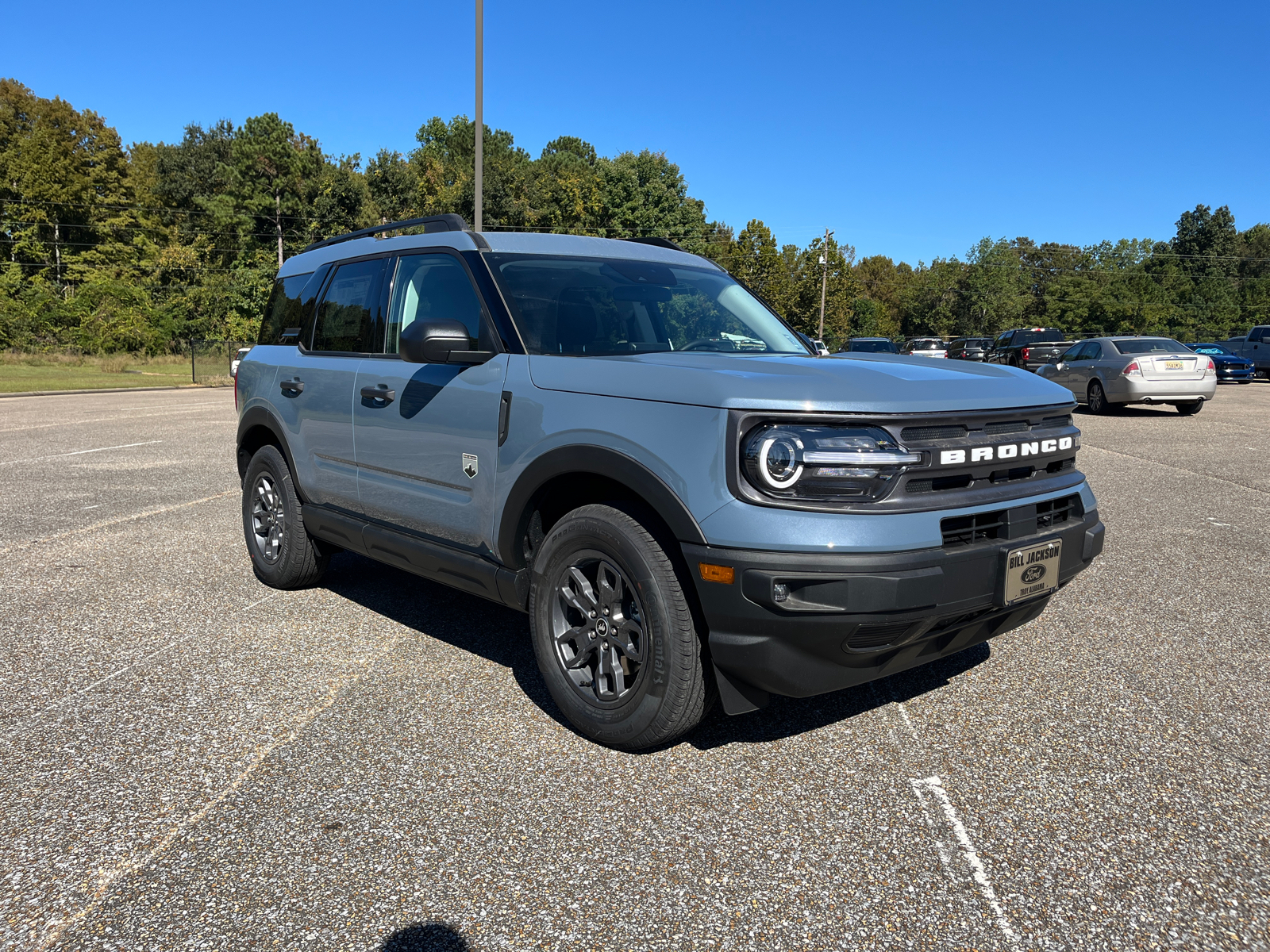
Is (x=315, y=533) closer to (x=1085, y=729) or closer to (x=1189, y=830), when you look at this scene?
(x=1085, y=729)

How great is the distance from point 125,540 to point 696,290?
5050 millimetres

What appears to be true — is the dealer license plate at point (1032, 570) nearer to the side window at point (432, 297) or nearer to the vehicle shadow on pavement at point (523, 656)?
the vehicle shadow on pavement at point (523, 656)

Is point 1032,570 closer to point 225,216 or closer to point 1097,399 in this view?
point 1097,399

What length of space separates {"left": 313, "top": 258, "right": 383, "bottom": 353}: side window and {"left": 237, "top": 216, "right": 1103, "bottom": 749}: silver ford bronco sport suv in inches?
1.2

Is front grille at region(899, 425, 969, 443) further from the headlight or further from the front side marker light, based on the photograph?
the front side marker light

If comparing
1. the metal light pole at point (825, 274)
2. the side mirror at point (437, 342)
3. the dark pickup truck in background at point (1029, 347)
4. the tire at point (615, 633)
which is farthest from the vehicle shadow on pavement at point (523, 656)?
the metal light pole at point (825, 274)

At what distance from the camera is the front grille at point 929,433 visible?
9.75 feet

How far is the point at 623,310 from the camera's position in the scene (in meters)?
4.16

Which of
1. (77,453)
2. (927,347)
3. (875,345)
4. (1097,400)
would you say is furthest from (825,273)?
(77,453)

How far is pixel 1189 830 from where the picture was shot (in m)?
2.87

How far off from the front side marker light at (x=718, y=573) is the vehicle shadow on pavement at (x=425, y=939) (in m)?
1.23

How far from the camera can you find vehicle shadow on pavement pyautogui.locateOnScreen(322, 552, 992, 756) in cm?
369

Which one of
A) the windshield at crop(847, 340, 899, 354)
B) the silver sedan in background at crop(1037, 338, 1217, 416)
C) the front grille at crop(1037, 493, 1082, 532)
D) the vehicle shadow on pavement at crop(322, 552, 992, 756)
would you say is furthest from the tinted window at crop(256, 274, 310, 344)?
the windshield at crop(847, 340, 899, 354)

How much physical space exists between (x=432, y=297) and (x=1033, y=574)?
2901 millimetres
